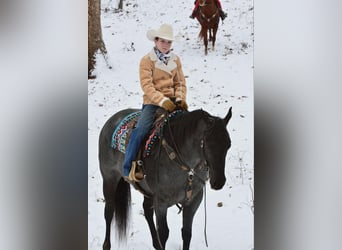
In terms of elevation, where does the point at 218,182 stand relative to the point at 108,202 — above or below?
above

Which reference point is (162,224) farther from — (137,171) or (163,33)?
(163,33)

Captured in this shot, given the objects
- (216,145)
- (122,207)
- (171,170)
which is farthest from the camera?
(122,207)

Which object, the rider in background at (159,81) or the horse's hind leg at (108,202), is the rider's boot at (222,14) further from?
the horse's hind leg at (108,202)

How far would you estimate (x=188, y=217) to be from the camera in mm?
3100

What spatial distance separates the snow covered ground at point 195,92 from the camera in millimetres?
3111

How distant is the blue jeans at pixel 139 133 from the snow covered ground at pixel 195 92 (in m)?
0.13

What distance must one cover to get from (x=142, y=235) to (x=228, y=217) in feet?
1.89

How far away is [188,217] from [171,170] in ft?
1.16

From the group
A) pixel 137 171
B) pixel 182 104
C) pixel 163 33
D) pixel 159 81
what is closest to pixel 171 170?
pixel 137 171

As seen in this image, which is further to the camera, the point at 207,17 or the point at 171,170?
the point at 207,17

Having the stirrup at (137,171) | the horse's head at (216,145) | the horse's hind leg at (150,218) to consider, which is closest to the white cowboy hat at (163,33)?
the horse's head at (216,145)

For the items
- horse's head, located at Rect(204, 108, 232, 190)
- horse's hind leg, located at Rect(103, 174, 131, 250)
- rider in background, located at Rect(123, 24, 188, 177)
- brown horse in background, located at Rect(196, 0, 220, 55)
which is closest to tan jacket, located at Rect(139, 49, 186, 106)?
rider in background, located at Rect(123, 24, 188, 177)

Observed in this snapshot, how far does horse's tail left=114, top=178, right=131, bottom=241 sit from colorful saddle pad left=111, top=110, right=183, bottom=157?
259 millimetres

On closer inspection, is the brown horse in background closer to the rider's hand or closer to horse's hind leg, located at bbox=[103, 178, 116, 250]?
the rider's hand
